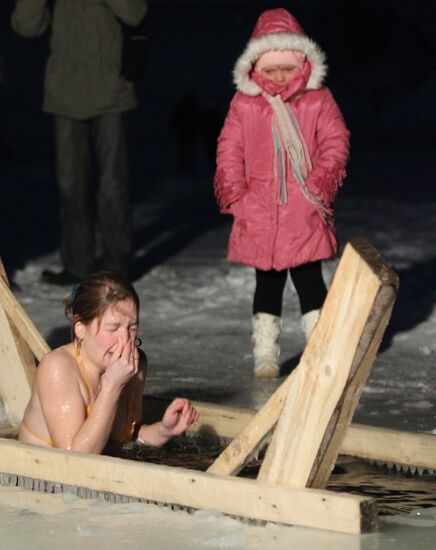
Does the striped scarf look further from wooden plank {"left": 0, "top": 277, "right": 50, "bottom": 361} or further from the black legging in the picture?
wooden plank {"left": 0, "top": 277, "right": 50, "bottom": 361}

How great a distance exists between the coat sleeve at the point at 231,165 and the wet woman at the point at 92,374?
1.76 metres

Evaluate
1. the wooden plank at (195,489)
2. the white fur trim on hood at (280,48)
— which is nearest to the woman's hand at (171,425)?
the wooden plank at (195,489)

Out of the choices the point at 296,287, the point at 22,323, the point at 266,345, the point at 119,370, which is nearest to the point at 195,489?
the point at 119,370

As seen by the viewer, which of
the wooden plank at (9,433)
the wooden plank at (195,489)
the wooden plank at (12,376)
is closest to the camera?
the wooden plank at (195,489)

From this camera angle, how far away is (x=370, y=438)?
17.0 feet

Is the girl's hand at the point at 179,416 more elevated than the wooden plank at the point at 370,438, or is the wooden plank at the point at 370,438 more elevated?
the girl's hand at the point at 179,416

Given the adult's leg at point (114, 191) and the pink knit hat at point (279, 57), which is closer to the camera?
the pink knit hat at point (279, 57)

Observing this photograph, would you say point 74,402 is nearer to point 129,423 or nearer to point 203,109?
point 129,423

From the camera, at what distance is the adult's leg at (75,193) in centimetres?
896

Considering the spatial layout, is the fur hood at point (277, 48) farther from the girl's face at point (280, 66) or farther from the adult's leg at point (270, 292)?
the adult's leg at point (270, 292)

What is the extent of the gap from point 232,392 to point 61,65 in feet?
10.3

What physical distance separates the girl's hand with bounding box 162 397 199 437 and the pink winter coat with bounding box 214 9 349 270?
1844 millimetres

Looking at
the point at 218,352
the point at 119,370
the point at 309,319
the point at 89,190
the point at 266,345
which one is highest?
the point at 119,370

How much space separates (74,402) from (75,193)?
4284mm
